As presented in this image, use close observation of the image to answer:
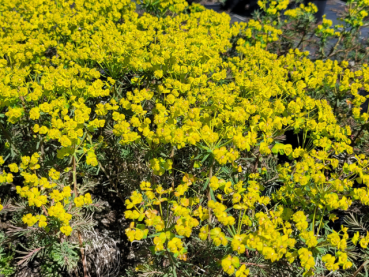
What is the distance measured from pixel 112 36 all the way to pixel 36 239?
1910 mm

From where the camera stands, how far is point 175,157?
2461mm

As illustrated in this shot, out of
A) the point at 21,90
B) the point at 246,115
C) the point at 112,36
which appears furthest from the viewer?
the point at 112,36

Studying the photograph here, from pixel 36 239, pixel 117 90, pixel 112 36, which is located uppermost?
pixel 112 36

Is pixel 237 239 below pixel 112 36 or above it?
below

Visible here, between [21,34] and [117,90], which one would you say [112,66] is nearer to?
[117,90]

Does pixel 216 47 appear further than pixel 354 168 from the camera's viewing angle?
Yes

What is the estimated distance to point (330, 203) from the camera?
1.72 meters

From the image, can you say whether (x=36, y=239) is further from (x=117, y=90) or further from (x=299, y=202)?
(x=299, y=202)

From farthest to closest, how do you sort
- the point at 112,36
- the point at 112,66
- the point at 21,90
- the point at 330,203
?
the point at 112,36 → the point at 112,66 → the point at 21,90 → the point at 330,203

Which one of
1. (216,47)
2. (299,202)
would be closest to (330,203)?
(299,202)

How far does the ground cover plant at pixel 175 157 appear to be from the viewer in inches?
70.2

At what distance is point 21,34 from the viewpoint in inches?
119

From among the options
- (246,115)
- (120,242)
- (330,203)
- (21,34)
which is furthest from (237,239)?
(21,34)

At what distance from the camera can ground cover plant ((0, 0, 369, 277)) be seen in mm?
1784
